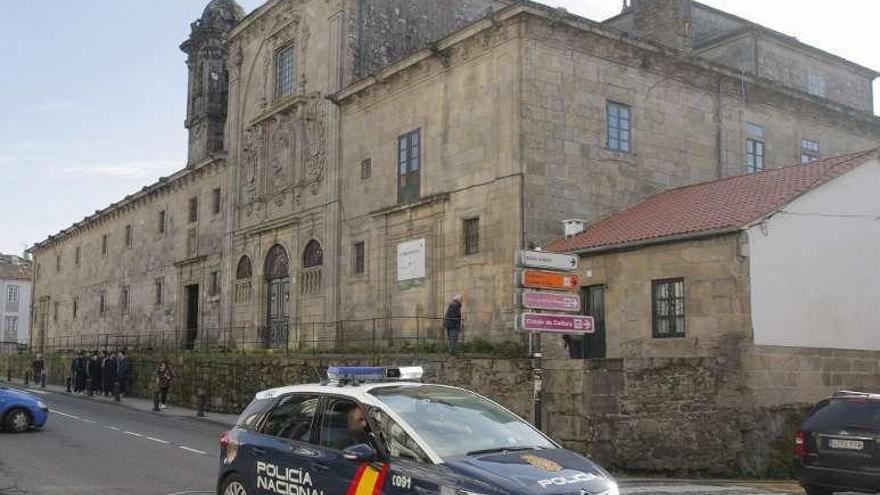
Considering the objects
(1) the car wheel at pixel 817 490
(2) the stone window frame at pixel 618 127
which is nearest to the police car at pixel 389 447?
(1) the car wheel at pixel 817 490

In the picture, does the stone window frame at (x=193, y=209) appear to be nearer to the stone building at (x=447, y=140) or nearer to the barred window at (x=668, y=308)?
the stone building at (x=447, y=140)

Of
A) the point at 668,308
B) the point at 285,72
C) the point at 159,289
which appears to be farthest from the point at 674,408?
the point at 159,289

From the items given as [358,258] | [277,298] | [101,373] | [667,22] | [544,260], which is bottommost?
[101,373]

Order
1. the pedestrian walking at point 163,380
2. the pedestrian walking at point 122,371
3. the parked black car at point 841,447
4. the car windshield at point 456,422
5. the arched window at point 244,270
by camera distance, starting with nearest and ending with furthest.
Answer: the car windshield at point 456,422
the parked black car at point 841,447
the pedestrian walking at point 163,380
the arched window at point 244,270
the pedestrian walking at point 122,371

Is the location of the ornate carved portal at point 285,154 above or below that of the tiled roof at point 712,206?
above

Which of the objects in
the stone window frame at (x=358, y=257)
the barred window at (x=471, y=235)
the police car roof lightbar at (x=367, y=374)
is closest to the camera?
the police car roof lightbar at (x=367, y=374)

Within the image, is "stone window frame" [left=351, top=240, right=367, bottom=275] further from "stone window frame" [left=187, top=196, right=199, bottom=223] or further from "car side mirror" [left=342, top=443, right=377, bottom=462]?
"car side mirror" [left=342, top=443, right=377, bottom=462]

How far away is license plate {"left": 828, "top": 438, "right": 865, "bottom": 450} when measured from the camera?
11.8 metres

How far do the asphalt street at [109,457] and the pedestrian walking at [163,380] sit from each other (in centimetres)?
498

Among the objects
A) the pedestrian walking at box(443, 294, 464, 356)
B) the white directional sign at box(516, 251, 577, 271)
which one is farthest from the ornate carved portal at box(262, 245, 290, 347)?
the white directional sign at box(516, 251, 577, 271)

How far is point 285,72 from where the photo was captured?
111ft

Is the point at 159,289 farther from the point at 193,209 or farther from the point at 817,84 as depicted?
the point at 817,84

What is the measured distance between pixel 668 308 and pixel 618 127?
766 centimetres

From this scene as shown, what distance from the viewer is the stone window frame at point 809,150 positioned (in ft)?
97.5
